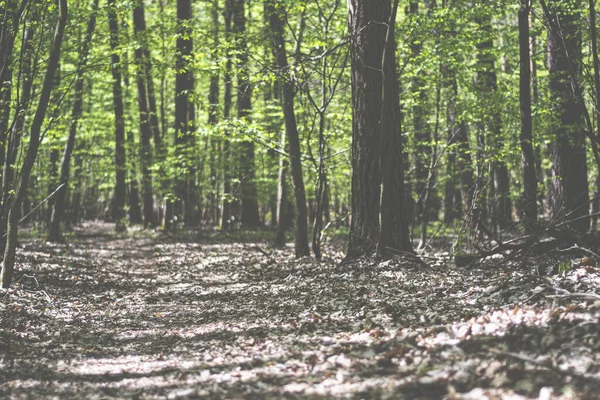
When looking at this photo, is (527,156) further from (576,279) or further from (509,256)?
(576,279)

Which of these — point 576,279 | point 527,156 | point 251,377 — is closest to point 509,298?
point 576,279

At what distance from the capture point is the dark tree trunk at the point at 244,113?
33.5ft

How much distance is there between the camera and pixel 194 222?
899 inches

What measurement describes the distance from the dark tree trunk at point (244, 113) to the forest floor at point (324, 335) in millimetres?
4127

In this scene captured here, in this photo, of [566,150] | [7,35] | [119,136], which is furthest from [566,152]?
[119,136]

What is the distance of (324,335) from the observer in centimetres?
493

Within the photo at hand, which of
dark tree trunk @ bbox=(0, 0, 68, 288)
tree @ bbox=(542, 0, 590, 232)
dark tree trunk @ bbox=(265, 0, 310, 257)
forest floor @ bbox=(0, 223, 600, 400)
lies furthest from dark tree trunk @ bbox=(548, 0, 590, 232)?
dark tree trunk @ bbox=(0, 0, 68, 288)

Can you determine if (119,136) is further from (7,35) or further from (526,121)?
(526,121)

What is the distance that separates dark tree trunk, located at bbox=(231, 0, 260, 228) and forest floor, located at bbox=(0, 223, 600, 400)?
413 cm

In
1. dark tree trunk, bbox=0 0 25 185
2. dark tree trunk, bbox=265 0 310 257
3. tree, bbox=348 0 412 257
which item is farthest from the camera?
dark tree trunk, bbox=265 0 310 257

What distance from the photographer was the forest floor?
3393 mm

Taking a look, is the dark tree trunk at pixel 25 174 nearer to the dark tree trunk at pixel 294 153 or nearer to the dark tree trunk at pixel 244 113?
the dark tree trunk at pixel 244 113

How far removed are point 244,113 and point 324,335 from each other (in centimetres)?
1250

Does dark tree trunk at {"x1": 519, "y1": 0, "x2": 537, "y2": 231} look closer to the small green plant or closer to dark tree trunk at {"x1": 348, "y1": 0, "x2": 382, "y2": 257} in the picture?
dark tree trunk at {"x1": 348, "y1": 0, "x2": 382, "y2": 257}
